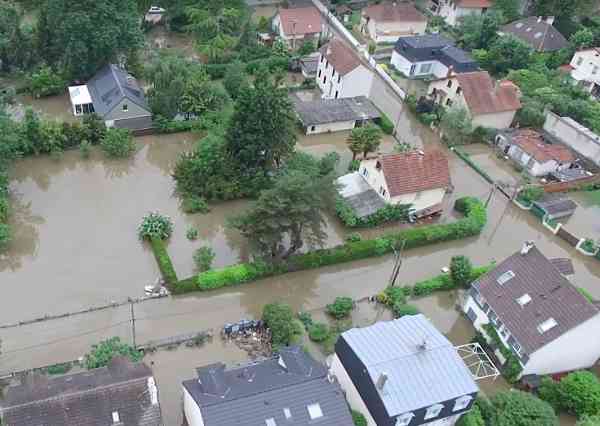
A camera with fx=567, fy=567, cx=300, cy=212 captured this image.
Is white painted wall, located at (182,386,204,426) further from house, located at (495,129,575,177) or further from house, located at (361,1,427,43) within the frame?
house, located at (361,1,427,43)

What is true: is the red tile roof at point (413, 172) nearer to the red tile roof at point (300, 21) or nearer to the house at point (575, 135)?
the house at point (575, 135)

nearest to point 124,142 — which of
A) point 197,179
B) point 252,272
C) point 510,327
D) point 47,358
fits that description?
point 197,179

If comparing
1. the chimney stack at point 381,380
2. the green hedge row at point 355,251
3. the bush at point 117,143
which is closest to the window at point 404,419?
the chimney stack at point 381,380

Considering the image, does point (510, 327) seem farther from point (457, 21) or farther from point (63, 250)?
point (457, 21)

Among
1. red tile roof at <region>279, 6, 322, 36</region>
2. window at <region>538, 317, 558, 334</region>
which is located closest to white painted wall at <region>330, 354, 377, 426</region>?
window at <region>538, 317, 558, 334</region>

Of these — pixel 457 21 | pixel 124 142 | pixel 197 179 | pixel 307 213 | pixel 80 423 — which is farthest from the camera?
pixel 457 21

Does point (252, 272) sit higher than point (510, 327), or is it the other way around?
point (510, 327)

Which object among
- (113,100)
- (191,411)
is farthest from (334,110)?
(191,411)
